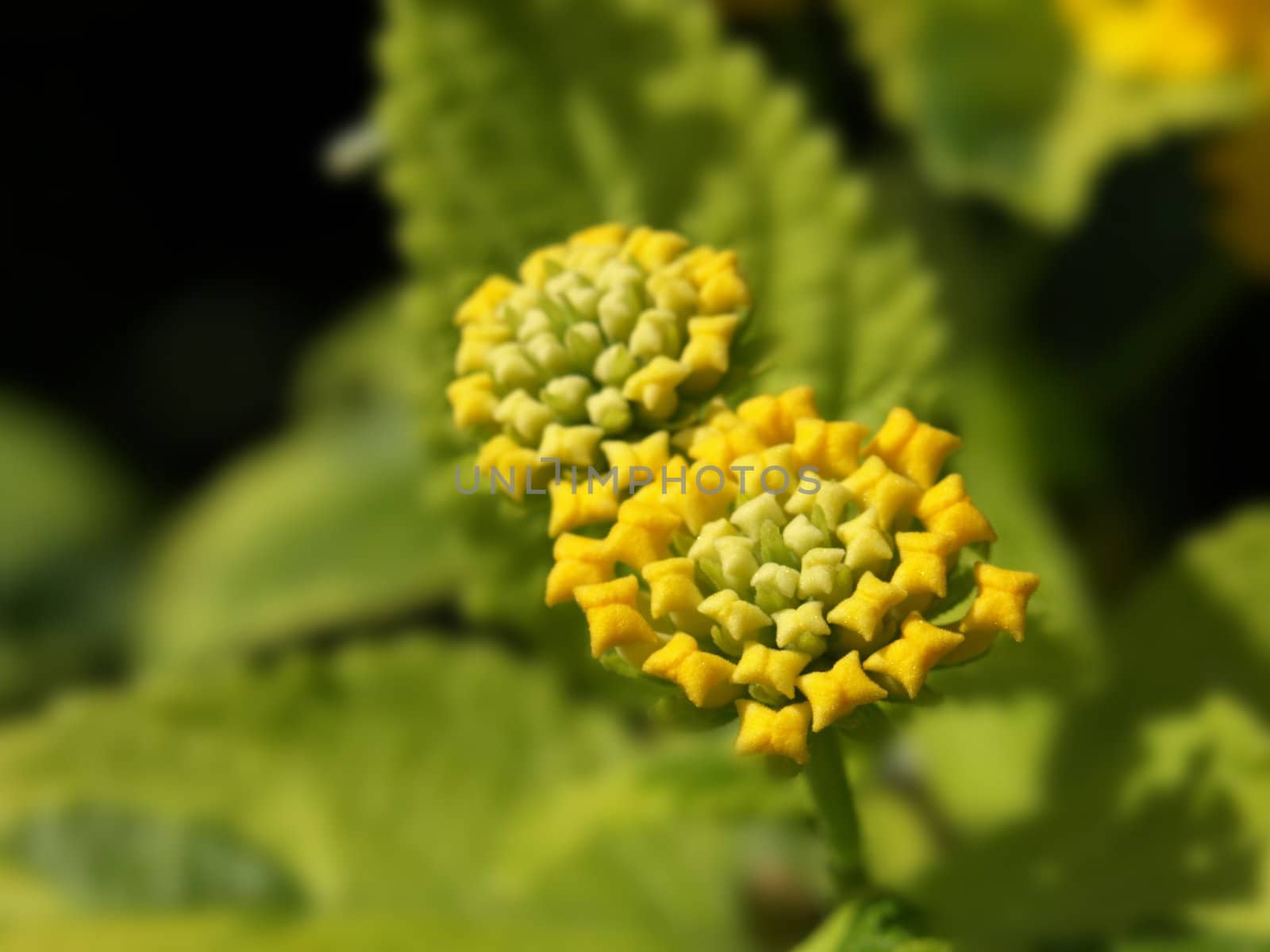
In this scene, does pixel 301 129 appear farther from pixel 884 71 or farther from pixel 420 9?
pixel 420 9

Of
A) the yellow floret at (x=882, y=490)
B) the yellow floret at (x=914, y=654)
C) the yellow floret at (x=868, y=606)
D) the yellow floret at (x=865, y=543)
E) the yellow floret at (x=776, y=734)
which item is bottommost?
the yellow floret at (x=776, y=734)

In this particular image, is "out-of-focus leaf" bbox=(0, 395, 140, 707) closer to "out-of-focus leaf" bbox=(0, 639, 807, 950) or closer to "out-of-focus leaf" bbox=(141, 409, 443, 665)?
"out-of-focus leaf" bbox=(141, 409, 443, 665)

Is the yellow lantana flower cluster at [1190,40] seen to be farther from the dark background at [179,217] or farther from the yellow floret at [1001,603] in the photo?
the dark background at [179,217]

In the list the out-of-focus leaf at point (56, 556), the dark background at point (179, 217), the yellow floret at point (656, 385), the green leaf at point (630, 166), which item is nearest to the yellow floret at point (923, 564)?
the yellow floret at point (656, 385)

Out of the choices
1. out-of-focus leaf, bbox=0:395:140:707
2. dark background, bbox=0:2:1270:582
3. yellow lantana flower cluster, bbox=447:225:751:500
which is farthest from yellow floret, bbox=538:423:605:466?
dark background, bbox=0:2:1270:582

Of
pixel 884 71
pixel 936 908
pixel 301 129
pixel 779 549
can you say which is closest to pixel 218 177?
pixel 301 129

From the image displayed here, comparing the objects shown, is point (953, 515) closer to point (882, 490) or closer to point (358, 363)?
point (882, 490)
